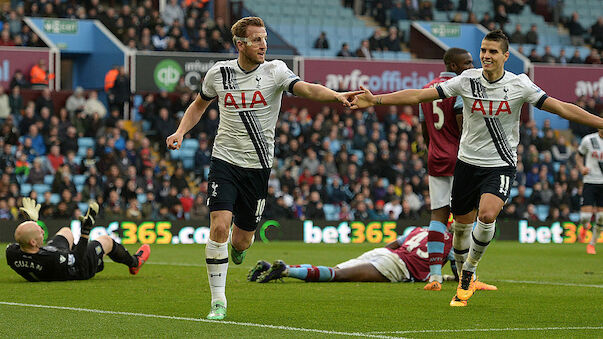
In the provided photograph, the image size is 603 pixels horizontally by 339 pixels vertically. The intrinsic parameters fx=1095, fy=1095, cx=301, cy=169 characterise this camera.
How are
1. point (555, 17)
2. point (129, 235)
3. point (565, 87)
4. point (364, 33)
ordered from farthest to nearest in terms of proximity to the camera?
point (555, 17) < point (364, 33) < point (565, 87) < point (129, 235)

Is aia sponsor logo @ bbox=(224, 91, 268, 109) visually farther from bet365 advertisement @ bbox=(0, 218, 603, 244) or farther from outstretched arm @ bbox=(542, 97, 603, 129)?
bet365 advertisement @ bbox=(0, 218, 603, 244)

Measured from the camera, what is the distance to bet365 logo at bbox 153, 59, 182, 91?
2800cm

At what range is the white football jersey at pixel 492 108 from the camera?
9578 mm

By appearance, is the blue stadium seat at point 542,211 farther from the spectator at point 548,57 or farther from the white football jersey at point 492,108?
the white football jersey at point 492,108

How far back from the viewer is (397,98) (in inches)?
360

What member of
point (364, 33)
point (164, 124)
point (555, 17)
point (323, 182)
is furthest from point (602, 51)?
point (164, 124)

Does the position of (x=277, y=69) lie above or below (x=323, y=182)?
above

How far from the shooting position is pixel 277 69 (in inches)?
350

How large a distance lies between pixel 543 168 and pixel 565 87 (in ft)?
14.0

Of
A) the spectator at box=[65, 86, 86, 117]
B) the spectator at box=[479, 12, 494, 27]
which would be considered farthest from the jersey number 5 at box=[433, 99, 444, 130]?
the spectator at box=[479, 12, 494, 27]

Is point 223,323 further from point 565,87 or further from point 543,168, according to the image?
point 565,87

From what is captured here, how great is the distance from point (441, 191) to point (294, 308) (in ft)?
9.77

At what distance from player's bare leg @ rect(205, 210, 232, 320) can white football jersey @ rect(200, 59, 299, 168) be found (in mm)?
529

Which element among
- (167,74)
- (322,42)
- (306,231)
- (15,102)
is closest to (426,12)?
(322,42)
